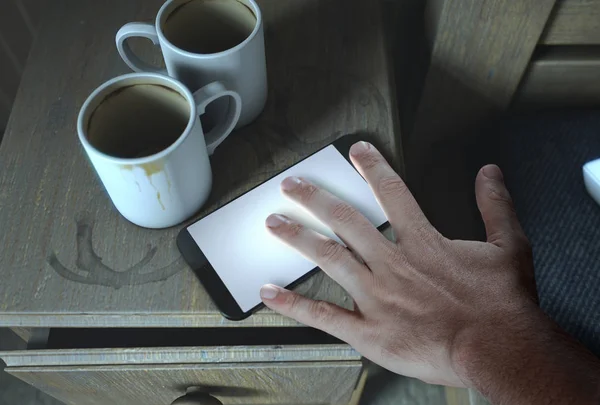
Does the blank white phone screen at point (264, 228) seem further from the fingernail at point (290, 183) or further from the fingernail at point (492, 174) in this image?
the fingernail at point (492, 174)

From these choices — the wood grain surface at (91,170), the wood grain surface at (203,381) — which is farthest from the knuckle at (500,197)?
the wood grain surface at (203,381)

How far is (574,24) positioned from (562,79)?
9 cm

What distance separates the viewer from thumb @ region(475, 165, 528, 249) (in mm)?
513

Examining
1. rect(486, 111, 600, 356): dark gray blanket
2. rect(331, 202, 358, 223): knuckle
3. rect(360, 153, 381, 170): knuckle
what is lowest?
rect(486, 111, 600, 356): dark gray blanket

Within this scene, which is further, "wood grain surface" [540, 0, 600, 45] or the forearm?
"wood grain surface" [540, 0, 600, 45]

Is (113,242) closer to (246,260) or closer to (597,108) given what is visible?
(246,260)

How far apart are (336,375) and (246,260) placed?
0.49ft

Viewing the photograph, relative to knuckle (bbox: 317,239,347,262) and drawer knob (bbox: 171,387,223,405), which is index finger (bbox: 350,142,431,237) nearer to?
knuckle (bbox: 317,239,347,262)

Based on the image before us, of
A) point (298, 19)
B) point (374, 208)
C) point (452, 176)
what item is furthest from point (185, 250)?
point (452, 176)

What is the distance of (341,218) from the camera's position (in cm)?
48

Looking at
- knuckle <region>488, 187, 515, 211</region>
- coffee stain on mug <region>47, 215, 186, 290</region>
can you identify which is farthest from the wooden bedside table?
knuckle <region>488, 187, 515, 211</region>

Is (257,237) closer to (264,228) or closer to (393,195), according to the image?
(264,228)

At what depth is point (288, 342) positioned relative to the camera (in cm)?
50

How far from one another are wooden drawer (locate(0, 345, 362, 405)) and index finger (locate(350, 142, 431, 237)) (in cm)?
12
